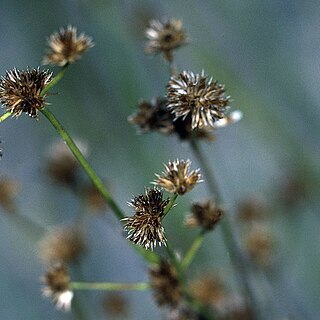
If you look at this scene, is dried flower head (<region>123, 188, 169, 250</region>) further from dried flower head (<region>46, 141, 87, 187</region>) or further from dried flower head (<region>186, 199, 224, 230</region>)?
dried flower head (<region>46, 141, 87, 187</region>)

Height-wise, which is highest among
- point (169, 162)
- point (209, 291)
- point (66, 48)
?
point (66, 48)

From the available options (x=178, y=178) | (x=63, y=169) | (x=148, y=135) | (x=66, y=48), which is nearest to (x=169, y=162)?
(x=178, y=178)

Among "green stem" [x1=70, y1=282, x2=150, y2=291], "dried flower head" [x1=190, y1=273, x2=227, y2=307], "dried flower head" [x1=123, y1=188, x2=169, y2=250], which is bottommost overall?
"dried flower head" [x1=190, y1=273, x2=227, y2=307]

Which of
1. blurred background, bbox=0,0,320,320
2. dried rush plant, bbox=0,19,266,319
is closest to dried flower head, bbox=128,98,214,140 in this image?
dried rush plant, bbox=0,19,266,319

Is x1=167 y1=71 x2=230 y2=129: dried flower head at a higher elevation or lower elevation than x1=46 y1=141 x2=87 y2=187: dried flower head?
lower

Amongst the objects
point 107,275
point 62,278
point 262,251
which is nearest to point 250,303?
point 262,251

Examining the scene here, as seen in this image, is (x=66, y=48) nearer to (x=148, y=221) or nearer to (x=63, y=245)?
(x=148, y=221)

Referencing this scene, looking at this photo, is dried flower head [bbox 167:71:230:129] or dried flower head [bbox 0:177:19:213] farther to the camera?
dried flower head [bbox 0:177:19:213]
